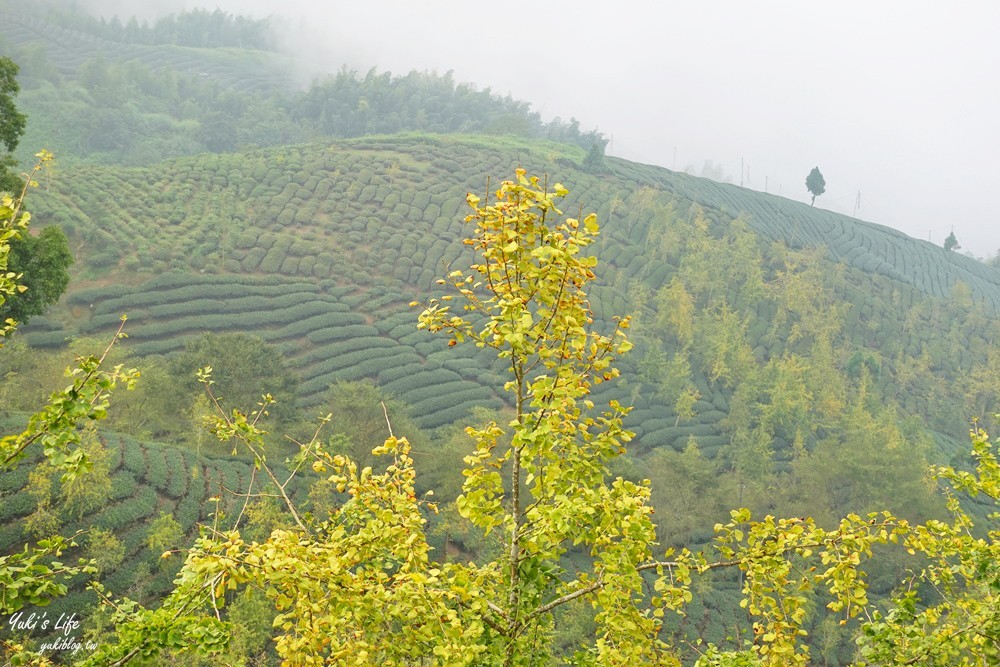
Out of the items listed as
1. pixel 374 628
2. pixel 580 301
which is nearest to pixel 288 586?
pixel 374 628

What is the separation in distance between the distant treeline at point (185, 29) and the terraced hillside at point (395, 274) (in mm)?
108191

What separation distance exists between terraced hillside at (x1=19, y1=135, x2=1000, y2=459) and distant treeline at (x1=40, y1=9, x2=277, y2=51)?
108m

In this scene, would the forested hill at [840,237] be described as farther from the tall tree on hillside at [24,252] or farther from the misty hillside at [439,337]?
the tall tree on hillside at [24,252]

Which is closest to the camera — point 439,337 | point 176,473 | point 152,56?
point 176,473

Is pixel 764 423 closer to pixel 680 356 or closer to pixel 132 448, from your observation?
pixel 680 356

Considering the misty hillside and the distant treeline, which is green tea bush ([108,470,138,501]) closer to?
the misty hillside

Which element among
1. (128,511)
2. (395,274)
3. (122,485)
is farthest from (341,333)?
(128,511)

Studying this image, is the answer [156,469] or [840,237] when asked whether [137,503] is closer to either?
[156,469]

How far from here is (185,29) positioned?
538 feet

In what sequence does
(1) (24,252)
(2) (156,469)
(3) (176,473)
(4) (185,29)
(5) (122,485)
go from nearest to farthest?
(1) (24,252), (5) (122,485), (2) (156,469), (3) (176,473), (4) (185,29)

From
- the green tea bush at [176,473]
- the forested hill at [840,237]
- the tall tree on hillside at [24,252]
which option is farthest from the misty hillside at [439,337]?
the tall tree on hillside at [24,252]

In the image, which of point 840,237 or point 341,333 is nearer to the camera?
point 341,333

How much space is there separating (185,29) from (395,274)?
153314 millimetres

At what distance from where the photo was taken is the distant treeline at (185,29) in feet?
472
